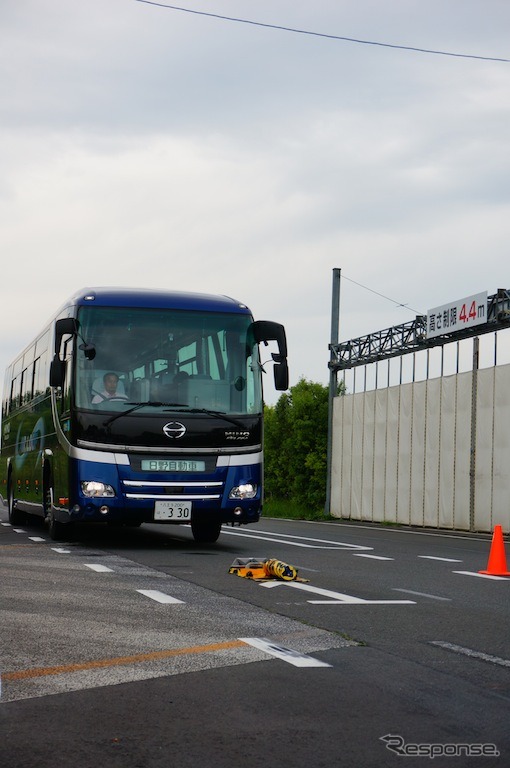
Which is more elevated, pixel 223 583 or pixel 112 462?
pixel 112 462

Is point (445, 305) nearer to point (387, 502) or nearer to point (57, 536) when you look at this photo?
point (387, 502)

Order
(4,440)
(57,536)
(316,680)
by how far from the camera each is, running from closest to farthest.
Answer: (316,680) < (57,536) < (4,440)

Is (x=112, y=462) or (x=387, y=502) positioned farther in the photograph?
(x=387, y=502)

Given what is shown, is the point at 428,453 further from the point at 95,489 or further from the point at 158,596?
the point at 158,596

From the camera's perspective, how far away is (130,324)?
52.9 feet

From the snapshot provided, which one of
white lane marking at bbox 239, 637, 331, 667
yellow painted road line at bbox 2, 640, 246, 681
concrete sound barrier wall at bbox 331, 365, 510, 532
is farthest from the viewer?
concrete sound barrier wall at bbox 331, 365, 510, 532

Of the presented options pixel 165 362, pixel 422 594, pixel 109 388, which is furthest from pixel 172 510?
pixel 422 594

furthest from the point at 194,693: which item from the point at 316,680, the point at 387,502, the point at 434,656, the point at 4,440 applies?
the point at 387,502

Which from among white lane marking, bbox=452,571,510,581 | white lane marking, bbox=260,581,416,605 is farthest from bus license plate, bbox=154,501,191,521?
white lane marking, bbox=260,581,416,605

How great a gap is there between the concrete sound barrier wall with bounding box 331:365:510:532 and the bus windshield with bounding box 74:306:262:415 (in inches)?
659

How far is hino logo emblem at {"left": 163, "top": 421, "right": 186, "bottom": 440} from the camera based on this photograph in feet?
51.4

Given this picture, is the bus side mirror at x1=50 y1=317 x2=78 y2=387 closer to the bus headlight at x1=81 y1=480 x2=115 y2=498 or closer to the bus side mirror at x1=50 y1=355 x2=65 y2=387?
the bus side mirror at x1=50 y1=355 x2=65 y2=387

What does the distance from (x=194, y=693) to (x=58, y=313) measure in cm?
1305

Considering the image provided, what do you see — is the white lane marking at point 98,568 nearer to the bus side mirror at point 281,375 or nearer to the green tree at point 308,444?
the bus side mirror at point 281,375
